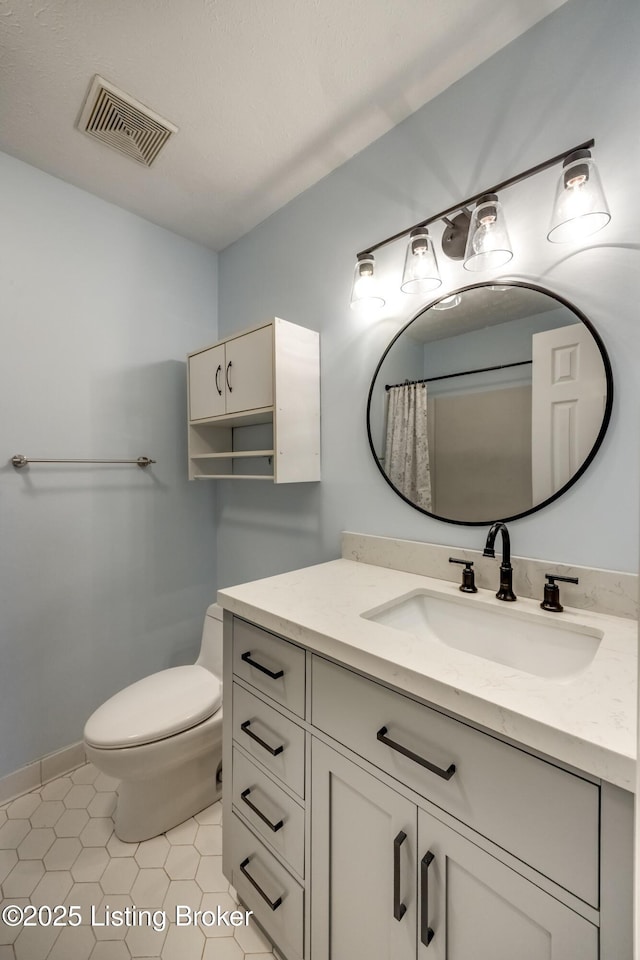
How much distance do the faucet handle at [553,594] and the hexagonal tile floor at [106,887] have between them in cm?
116

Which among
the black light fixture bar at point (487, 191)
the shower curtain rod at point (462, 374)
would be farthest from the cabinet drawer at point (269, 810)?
the black light fixture bar at point (487, 191)

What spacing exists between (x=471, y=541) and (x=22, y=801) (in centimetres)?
192

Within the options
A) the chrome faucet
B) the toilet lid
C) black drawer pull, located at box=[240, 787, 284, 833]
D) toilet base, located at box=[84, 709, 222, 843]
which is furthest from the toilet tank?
the chrome faucet

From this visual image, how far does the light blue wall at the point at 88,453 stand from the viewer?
153 centimetres

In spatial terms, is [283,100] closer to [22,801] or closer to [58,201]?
[58,201]

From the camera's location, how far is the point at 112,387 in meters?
1.80

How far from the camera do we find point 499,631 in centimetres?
99

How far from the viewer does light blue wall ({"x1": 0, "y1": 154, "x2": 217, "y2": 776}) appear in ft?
5.02

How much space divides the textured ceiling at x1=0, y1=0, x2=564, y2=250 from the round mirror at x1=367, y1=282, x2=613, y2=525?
67 cm

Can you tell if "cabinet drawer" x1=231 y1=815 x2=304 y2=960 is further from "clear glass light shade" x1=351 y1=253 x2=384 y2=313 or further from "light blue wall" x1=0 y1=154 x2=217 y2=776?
"clear glass light shade" x1=351 y1=253 x2=384 y2=313

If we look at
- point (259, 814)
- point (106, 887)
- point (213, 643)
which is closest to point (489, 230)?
point (259, 814)

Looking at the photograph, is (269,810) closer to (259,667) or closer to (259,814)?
(259,814)

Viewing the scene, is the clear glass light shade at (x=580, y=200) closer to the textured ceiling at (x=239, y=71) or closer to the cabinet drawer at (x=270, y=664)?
the textured ceiling at (x=239, y=71)

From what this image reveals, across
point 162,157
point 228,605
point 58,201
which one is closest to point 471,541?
point 228,605
